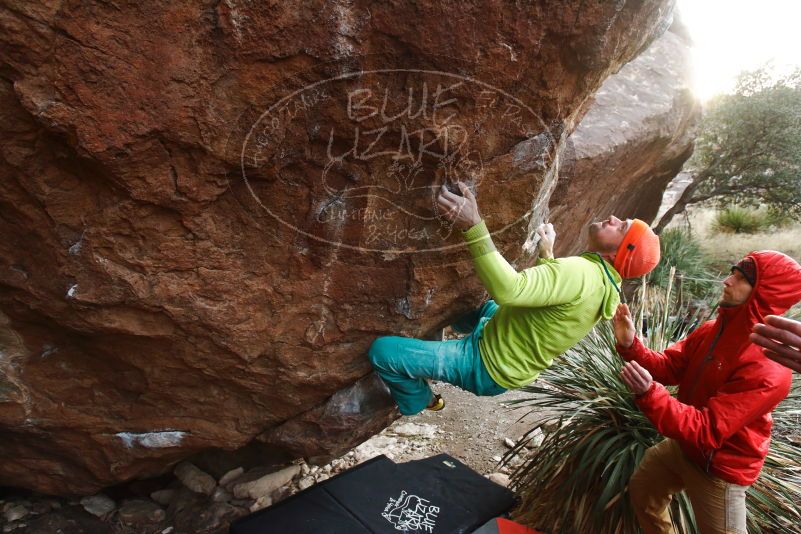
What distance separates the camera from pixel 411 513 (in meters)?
3.04

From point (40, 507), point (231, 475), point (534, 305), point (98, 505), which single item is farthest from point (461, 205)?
point (40, 507)

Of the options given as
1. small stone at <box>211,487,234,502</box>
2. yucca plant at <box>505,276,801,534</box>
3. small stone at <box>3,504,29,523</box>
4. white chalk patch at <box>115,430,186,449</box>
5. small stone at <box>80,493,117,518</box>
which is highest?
yucca plant at <box>505,276,801,534</box>

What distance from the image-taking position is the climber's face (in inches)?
106

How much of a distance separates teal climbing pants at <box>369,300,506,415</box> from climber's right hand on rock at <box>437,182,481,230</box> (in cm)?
68

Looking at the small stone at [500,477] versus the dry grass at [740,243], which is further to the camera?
the dry grass at [740,243]

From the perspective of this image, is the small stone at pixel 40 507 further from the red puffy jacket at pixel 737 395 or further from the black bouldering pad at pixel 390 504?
the red puffy jacket at pixel 737 395

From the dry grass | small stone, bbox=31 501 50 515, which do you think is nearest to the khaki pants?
small stone, bbox=31 501 50 515

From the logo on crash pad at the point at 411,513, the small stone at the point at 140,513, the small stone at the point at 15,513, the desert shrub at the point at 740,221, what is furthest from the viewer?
the desert shrub at the point at 740,221

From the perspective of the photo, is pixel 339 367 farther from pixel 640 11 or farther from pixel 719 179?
pixel 719 179

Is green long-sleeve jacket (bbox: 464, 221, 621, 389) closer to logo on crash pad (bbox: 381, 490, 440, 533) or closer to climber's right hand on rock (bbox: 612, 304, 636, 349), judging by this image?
climber's right hand on rock (bbox: 612, 304, 636, 349)

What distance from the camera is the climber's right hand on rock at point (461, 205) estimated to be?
2516 mm

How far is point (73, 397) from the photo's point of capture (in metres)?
3.03

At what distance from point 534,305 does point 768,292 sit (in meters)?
0.95

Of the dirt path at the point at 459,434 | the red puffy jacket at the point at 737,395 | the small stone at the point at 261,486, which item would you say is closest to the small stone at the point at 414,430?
the dirt path at the point at 459,434
